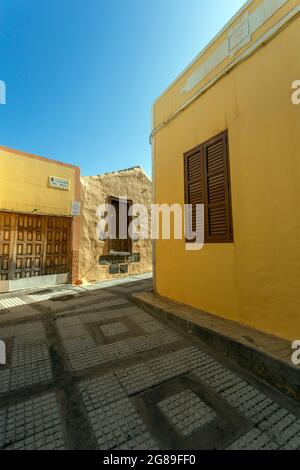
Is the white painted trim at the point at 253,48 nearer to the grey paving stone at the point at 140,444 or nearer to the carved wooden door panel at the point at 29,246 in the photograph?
the grey paving stone at the point at 140,444

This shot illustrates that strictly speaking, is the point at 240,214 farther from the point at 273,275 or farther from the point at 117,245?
the point at 117,245

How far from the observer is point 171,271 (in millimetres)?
4902

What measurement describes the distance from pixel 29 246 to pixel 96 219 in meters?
2.84

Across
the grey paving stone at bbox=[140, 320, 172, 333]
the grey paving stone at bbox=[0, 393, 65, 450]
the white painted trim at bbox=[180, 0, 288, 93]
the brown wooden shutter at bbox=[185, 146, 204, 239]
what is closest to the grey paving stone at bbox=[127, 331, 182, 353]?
the grey paving stone at bbox=[140, 320, 172, 333]

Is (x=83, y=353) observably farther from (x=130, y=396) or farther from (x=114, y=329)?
(x=130, y=396)

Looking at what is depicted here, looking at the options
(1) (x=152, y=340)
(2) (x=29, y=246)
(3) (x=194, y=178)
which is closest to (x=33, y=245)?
(2) (x=29, y=246)

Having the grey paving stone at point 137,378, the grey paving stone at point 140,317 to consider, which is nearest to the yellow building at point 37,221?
the grey paving stone at point 140,317

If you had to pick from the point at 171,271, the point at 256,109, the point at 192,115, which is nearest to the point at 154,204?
the point at 171,271

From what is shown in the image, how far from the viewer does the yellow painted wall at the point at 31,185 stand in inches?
274

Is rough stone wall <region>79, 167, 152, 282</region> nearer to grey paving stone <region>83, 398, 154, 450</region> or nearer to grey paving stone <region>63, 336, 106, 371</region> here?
grey paving stone <region>63, 336, 106, 371</region>

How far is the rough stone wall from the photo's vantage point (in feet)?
28.8

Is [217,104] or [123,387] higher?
[217,104]

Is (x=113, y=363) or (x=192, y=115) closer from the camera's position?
(x=113, y=363)

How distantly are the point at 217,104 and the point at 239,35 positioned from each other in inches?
40.0
